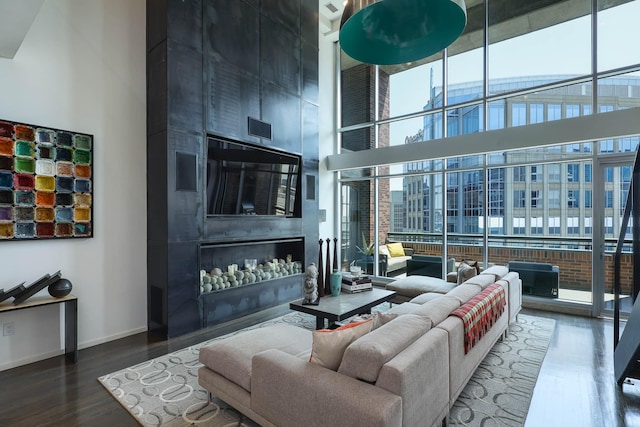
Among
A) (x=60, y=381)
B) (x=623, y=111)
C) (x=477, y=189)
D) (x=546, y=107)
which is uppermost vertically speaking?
(x=546, y=107)

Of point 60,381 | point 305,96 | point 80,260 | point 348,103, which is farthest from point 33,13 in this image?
point 348,103

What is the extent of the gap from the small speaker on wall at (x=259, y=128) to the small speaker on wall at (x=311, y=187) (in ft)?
3.75

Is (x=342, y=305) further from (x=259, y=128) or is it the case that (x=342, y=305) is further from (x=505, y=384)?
(x=259, y=128)

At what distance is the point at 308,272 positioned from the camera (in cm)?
381

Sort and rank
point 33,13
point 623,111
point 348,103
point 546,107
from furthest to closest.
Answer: point 348,103 < point 546,107 < point 623,111 < point 33,13

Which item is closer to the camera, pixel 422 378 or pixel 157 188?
pixel 422 378

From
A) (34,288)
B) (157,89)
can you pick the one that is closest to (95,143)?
Answer: (157,89)

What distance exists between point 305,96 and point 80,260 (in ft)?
13.7

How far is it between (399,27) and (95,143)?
3.44 metres

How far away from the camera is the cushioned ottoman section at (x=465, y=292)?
288cm

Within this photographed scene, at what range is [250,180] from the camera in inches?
196

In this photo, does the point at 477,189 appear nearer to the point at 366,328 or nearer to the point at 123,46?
the point at 366,328

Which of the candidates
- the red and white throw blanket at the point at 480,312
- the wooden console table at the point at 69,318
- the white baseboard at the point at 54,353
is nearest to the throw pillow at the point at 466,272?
the red and white throw blanket at the point at 480,312

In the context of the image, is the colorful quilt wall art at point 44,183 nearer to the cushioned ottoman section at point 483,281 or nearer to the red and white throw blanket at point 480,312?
the red and white throw blanket at point 480,312
